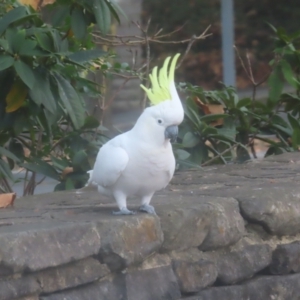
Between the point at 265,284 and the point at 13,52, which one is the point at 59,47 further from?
the point at 265,284

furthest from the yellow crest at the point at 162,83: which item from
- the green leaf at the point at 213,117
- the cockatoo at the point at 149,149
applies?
the green leaf at the point at 213,117

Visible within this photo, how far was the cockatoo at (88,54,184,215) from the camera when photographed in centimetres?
226

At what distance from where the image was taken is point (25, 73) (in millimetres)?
2961

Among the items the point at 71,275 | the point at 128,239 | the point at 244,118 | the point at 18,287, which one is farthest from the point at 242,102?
the point at 18,287

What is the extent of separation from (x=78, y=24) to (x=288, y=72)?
59.6 inches

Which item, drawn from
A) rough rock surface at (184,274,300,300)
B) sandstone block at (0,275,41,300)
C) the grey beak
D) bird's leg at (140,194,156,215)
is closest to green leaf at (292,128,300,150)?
rough rock surface at (184,274,300,300)

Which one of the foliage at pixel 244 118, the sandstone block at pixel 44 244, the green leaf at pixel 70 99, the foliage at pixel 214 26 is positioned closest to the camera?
the sandstone block at pixel 44 244

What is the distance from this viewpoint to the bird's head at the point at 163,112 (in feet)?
7.36

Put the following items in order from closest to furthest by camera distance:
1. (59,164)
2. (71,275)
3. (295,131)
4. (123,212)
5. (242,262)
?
(71,275) → (123,212) → (242,262) → (59,164) → (295,131)

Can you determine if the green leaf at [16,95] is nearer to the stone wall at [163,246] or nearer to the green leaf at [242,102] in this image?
the stone wall at [163,246]

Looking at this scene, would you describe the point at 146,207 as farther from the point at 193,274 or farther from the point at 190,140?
the point at 190,140

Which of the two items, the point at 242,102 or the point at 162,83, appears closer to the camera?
the point at 162,83

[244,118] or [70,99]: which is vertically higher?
[70,99]

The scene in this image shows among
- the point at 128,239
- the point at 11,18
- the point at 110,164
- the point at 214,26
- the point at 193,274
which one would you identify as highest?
the point at 11,18
